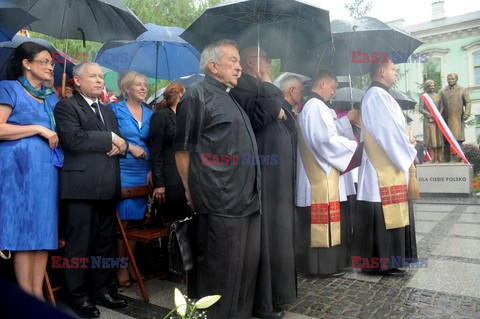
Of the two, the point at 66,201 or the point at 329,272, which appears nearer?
the point at 66,201

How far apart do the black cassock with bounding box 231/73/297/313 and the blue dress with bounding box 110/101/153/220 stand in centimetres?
118

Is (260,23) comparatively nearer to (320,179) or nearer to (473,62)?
(320,179)

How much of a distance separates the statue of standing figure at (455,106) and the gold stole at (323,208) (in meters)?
9.19

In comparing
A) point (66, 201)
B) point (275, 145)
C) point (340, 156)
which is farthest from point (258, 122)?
point (66, 201)

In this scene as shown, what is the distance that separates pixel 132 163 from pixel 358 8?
9.25 feet

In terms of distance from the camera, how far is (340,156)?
12.0ft

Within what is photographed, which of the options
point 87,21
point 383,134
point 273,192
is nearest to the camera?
point 273,192

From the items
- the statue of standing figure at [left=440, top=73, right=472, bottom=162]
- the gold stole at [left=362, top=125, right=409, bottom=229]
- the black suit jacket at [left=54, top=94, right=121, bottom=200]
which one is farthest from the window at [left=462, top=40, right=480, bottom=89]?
the black suit jacket at [left=54, top=94, right=121, bottom=200]

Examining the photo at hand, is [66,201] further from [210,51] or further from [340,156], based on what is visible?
[340,156]

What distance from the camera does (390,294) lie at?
3221mm

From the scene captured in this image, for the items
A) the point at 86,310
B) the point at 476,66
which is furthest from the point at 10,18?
the point at 476,66

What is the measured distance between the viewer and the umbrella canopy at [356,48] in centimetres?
381

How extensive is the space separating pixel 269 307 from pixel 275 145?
1184 mm

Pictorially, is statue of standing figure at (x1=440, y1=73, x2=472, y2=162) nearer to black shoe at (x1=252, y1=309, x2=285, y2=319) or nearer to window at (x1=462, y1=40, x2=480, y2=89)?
window at (x1=462, y1=40, x2=480, y2=89)
